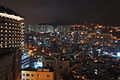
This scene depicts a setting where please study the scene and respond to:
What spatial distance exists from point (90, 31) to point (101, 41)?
995 cm

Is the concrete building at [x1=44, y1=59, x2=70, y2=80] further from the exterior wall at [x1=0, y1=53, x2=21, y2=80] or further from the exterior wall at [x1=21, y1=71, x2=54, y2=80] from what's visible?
the exterior wall at [x1=0, y1=53, x2=21, y2=80]

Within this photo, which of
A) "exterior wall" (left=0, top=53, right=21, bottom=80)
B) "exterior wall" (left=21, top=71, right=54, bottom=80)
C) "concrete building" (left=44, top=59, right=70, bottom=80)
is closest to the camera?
"exterior wall" (left=0, top=53, right=21, bottom=80)

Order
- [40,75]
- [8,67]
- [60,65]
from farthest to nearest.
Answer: [60,65]
[40,75]
[8,67]

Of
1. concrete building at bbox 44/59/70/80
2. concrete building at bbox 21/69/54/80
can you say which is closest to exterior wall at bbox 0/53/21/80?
concrete building at bbox 21/69/54/80

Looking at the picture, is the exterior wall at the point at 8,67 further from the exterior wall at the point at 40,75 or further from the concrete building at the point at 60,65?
the concrete building at the point at 60,65

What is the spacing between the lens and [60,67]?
67.8 ft

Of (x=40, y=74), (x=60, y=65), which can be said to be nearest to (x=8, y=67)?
(x=40, y=74)

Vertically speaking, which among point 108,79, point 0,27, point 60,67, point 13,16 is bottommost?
point 108,79

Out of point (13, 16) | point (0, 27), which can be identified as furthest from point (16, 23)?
point (0, 27)

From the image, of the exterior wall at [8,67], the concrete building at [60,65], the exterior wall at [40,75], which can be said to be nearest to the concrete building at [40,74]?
the exterior wall at [40,75]

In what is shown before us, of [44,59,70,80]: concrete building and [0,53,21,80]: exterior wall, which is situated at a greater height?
[0,53,21,80]: exterior wall

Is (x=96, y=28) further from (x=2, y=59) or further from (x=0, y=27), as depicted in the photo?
(x=2, y=59)

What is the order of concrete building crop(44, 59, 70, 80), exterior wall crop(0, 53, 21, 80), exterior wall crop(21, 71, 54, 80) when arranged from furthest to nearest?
concrete building crop(44, 59, 70, 80), exterior wall crop(21, 71, 54, 80), exterior wall crop(0, 53, 21, 80)

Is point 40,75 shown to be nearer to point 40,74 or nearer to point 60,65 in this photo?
point 40,74
